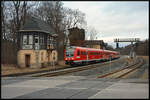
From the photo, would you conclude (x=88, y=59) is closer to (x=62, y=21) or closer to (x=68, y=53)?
(x=68, y=53)

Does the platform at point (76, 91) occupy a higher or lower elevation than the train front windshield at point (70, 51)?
lower

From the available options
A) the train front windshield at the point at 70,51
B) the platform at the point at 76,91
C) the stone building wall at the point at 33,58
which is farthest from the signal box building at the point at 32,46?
the platform at the point at 76,91

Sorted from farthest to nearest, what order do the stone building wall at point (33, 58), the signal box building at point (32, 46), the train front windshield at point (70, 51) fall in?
the signal box building at point (32, 46) < the stone building wall at point (33, 58) < the train front windshield at point (70, 51)

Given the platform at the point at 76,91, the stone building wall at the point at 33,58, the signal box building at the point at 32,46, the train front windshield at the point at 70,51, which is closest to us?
the platform at the point at 76,91

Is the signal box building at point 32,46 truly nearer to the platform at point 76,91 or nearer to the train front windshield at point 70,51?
the train front windshield at point 70,51

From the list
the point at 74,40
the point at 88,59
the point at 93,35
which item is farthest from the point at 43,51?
the point at 93,35

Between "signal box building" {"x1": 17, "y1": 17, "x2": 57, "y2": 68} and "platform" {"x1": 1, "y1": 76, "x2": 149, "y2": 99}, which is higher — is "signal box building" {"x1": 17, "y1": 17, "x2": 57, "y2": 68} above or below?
above

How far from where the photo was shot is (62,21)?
173ft

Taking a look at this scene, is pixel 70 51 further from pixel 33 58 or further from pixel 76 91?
pixel 76 91

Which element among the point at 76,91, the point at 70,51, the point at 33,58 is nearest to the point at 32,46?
the point at 33,58

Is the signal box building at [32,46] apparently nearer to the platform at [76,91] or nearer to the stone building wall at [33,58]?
the stone building wall at [33,58]

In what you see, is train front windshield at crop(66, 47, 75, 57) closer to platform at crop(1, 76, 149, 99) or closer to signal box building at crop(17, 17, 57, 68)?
signal box building at crop(17, 17, 57, 68)

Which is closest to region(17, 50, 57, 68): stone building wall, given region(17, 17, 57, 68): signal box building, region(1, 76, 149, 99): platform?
region(17, 17, 57, 68): signal box building

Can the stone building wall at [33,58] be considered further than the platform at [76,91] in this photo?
Yes
